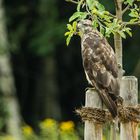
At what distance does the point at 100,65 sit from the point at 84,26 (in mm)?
373

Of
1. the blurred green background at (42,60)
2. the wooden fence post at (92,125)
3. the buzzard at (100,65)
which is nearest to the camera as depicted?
the wooden fence post at (92,125)

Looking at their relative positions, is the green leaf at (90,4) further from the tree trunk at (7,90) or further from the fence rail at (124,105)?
the tree trunk at (7,90)

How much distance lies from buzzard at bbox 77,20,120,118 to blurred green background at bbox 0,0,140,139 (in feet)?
29.4

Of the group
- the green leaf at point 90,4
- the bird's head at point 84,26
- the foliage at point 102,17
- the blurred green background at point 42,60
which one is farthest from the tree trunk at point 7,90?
the green leaf at point 90,4

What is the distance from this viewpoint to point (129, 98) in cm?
773

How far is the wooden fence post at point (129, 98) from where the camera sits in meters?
7.72

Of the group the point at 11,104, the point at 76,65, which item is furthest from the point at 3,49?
the point at 76,65

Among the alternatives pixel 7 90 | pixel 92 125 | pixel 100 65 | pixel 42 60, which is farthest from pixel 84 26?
pixel 42 60

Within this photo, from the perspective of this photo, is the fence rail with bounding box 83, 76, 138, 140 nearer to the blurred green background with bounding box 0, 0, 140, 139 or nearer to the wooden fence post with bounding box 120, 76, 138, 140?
the wooden fence post with bounding box 120, 76, 138, 140

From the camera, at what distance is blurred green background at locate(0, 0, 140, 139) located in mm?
18641

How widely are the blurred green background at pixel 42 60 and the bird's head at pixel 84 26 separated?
29.3 feet

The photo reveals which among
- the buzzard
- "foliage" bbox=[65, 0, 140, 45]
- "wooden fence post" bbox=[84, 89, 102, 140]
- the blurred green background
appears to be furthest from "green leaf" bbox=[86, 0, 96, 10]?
the blurred green background

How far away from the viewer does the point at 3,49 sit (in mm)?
16969

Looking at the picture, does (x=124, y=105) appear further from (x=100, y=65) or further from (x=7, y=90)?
(x=7, y=90)
